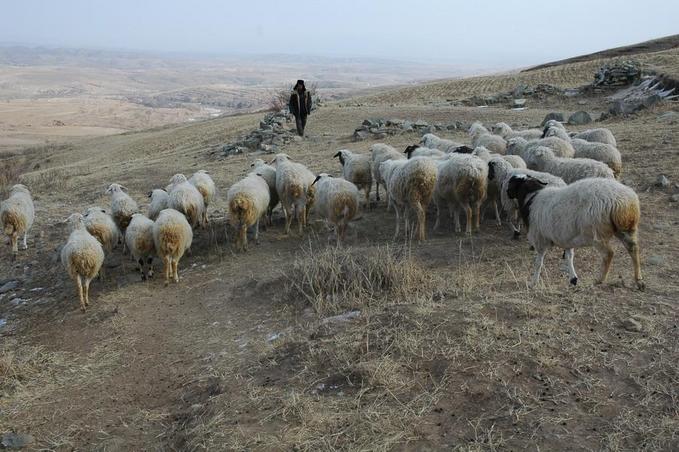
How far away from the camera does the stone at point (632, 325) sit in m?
4.79

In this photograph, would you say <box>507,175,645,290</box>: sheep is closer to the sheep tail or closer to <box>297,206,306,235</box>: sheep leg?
the sheep tail

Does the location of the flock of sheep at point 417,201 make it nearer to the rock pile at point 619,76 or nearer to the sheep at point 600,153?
the sheep at point 600,153

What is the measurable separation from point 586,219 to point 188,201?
644cm

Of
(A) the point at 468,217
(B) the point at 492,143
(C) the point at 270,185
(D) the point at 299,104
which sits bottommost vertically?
(A) the point at 468,217

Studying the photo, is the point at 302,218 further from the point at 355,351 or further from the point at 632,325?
the point at 632,325

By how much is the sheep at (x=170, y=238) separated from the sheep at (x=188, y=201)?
99 cm

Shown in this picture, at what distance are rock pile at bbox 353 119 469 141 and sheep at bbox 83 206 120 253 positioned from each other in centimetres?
1026

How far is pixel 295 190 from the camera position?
985 cm

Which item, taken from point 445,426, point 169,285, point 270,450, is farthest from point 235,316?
point 445,426

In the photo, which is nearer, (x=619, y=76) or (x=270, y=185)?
(x=270, y=185)

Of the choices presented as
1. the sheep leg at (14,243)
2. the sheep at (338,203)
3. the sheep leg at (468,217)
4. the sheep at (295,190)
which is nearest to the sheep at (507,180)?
the sheep leg at (468,217)

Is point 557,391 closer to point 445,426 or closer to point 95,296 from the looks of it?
point 445,426

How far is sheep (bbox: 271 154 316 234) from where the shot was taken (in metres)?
→ 9.87

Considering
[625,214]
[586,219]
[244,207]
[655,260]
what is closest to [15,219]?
[244,207]
